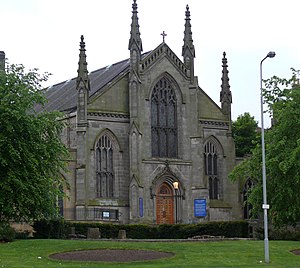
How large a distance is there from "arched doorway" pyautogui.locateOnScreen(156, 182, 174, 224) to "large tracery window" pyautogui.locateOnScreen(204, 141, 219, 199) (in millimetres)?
4177

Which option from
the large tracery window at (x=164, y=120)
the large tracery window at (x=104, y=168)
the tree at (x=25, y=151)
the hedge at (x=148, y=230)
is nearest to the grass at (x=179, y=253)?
the tree at (x=25, y=151)

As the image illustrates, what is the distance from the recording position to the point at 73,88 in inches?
2995

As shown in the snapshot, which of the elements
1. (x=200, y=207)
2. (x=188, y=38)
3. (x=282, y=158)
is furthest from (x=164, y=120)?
(x=282, y=158)

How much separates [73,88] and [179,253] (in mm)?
41937

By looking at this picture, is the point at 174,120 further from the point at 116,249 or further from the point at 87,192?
the point at 116,249

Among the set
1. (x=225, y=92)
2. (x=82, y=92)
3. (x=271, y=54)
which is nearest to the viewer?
(x=271, y=54)

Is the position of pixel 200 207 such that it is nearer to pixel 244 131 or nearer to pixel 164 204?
pixel 164 204

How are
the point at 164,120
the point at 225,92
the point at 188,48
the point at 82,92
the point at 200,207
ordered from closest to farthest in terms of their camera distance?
the point at 82,92 < the point at 200,207 < the point at 164,120 < the point at 188,48 < the point at 225,92

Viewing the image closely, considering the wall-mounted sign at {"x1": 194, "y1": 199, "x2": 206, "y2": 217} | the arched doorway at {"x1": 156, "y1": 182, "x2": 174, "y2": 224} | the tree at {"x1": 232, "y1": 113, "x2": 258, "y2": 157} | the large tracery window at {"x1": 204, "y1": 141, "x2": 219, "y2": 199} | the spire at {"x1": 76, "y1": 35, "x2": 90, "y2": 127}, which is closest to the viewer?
the spire at {"x1": 76, "y1": 35, "x2": 90, "y2": 127}

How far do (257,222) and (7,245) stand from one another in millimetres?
19698

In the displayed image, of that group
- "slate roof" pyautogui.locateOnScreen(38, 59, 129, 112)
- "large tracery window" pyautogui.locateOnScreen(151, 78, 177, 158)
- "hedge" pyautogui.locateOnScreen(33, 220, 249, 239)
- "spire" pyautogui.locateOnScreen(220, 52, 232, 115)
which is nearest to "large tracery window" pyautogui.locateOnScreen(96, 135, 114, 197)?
"slate roof" pyautogui.locateOnScreen(38, 59, 129, 112)

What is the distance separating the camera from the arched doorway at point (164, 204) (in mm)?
65188

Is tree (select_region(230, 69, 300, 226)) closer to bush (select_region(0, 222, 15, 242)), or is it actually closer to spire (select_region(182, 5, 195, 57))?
bush (select_region(0, 222, 15, 242))

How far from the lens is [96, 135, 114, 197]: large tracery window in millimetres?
63312
